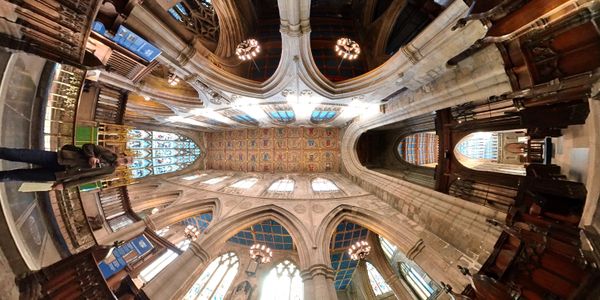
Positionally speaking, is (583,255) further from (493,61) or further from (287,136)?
(287,136)

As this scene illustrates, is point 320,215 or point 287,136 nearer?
point 320,215

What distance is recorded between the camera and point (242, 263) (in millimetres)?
10422

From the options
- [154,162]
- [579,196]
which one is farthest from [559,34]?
[154,162]

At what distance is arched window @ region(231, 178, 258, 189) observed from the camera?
1075 centimetres

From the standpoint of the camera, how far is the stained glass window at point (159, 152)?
36.2 ft

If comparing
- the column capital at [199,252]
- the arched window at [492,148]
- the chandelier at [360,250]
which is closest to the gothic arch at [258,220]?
the column capital at [199,252]

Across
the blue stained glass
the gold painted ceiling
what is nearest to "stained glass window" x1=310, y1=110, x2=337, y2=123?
the gold painted ceiling

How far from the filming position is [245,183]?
38.0ft

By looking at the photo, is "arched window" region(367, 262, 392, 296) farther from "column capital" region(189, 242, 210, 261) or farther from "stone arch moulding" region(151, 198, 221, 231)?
"stone arch moulding" region(151, 198, 221, 231)

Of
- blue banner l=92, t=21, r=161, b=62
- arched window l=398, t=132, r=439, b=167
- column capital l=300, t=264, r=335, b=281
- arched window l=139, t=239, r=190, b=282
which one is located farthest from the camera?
arched window l=398, t=132, r=439, b=167

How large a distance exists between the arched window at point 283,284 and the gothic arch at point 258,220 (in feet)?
12.1

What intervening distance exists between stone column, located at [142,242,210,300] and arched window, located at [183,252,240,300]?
409 centimetres

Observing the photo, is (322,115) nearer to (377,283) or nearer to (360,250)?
(360,250)

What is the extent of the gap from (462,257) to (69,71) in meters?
9.90
